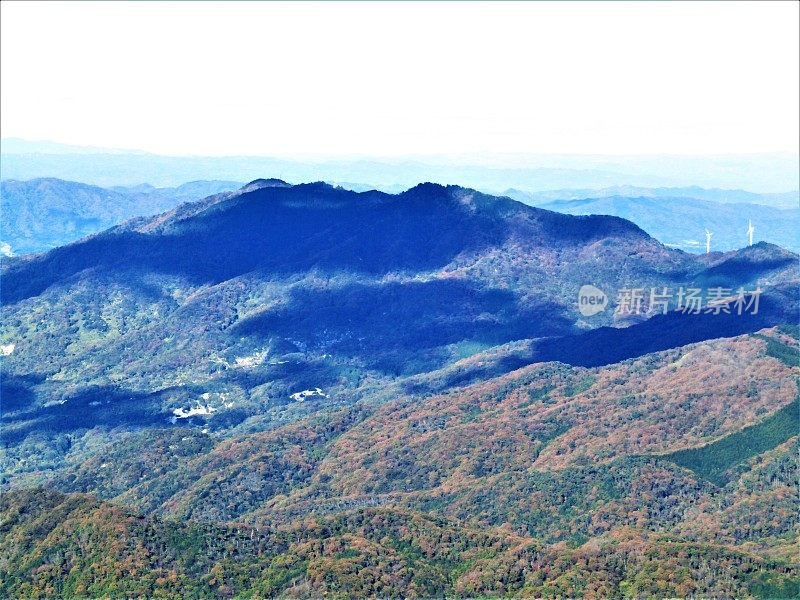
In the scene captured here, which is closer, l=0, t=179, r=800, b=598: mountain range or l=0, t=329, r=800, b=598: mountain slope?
l=0, t=329, r=800, b=598: mountain slope

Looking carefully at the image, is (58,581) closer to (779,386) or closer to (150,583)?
(150,583)

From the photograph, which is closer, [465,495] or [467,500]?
[467,500]

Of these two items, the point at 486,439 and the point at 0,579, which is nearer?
the point at 0,579

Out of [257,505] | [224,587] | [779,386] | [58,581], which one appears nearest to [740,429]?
[779,386]

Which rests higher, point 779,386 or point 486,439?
point 779,386

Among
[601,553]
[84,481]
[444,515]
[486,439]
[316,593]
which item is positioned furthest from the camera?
[84,481]

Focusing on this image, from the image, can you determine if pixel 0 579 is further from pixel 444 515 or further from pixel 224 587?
pixel 444 515

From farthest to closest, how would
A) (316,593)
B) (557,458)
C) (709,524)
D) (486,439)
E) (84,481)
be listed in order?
(84,481), (486,439), (557,458), (709,524), (316,593)

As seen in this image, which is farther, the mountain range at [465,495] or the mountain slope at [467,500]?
the mountain range at [465,495]

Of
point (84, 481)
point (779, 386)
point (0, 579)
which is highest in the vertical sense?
point (779, 386)

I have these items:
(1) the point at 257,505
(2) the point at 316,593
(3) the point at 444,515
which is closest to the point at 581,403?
(3) the point at 444,515
